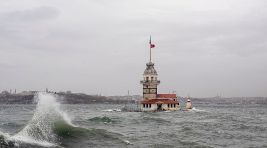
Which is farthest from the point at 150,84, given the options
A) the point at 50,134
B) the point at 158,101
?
the point at 50,134

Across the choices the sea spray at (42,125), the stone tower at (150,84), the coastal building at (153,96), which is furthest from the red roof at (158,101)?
the sea spray at (42,125)

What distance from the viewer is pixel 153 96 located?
82.4 m

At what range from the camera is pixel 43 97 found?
102ft

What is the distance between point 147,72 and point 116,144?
5699 cm

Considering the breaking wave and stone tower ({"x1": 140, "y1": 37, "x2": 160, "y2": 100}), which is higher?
stone tower ({"x1": 140, "y1": 37, "x2": 160, "y2": 100})

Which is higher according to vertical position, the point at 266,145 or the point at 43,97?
the point at 43,97

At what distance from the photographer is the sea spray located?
77.3ft

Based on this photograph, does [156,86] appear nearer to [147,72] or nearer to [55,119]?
[147,72]

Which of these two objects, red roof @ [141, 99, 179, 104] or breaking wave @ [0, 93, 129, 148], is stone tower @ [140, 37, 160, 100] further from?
breaking wave @ [0, 93, 129, 148]

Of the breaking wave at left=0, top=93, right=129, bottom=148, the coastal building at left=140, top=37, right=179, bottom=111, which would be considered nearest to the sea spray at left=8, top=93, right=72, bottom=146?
the breaking wave at left=0, top=93, right=129, bottom=148

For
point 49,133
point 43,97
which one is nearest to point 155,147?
point 49,133

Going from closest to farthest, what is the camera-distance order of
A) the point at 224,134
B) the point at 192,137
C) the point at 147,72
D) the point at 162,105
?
the point at 192,137
the point at 224,134
the point at 162,105
the point at 147,72

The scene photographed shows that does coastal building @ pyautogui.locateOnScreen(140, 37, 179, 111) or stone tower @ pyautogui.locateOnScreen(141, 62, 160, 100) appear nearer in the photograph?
coastal building @ pyautogui.locateOnScreen(140, 37, 179, 111)

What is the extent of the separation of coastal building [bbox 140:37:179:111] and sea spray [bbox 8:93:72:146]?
144ft
